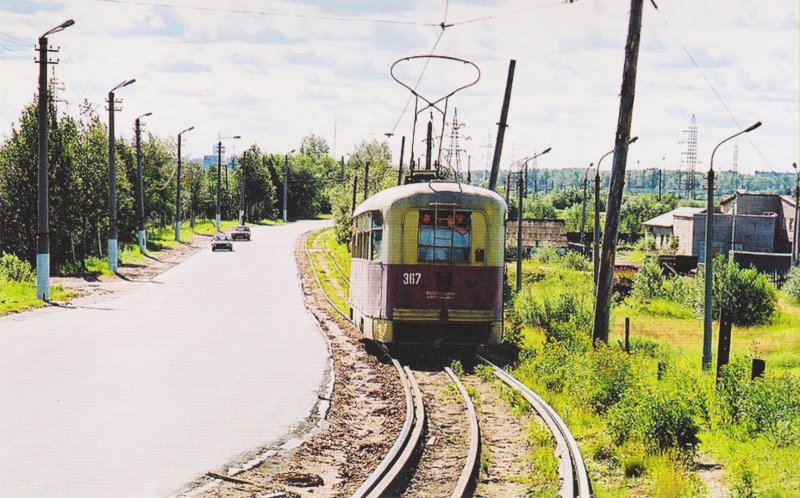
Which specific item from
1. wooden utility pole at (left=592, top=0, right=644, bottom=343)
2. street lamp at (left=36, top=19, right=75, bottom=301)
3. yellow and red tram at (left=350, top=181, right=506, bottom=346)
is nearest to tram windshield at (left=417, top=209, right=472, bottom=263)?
yellow and red tram at (left=350, top=181, right=506, bottom=346)

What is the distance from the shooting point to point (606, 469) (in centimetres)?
902

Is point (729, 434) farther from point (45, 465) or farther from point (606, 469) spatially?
point (45, 465)

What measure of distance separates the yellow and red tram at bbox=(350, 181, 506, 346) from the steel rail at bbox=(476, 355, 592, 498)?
A: 3.56m

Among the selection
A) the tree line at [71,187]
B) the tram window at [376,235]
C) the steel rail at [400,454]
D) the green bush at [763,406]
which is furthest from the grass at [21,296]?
the green bush at [763,406]

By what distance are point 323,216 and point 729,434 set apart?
389 ft

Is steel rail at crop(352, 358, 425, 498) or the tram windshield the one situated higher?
the tram windshield

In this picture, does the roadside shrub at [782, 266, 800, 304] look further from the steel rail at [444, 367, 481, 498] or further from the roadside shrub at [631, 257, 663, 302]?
the steel rail at [444, 367, 481, 498]

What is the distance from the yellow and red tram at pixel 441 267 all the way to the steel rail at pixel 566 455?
11.7 ft

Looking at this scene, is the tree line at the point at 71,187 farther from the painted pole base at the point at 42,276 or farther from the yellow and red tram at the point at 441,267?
the yellow and red tram at the point at 441,267

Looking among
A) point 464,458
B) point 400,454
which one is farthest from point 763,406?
point 400,454

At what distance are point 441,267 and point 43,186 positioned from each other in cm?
1388

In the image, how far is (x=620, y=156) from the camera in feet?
49.9

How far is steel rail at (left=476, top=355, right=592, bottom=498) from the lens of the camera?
7.68 metres

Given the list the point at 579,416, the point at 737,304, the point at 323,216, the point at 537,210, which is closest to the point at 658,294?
the point at 737,304
